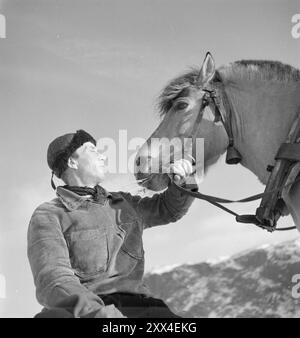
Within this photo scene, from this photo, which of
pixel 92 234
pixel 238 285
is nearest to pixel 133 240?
pixel 92 234

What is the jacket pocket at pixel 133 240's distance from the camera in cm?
175

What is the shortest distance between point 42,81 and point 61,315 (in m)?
1.18

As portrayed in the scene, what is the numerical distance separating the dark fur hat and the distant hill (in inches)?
37.8

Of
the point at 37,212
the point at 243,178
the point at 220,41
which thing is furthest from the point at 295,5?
the point at 37,212

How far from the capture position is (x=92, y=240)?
5.49ft

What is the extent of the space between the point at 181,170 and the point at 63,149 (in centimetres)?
40

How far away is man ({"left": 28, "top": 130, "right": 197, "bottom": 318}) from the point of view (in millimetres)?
1539

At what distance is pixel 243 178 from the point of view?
234 centimetres

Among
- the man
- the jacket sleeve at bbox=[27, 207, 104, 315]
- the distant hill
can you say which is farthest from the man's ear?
the distant hill

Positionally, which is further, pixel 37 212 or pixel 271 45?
pixel 271 45

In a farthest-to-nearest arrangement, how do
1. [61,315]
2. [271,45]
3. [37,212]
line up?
[271,45], [37,212], [61,315]

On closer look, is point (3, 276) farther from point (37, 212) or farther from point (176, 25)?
point (176, 25)

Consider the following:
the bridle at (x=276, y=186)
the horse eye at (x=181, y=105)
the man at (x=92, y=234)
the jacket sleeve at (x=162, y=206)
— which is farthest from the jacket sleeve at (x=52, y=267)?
the horse eye at (x=181, y=105)

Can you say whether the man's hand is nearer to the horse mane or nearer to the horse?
the horse
